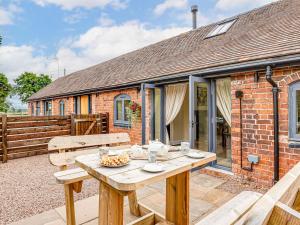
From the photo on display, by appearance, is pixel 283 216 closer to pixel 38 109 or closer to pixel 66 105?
pixel 66 105

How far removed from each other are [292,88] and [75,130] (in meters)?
7.08

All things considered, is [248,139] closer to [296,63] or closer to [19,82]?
[296,63]

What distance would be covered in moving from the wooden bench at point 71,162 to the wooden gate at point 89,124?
4492 millimetres

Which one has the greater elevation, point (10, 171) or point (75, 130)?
point (75, 130)

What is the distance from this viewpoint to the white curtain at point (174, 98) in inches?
238

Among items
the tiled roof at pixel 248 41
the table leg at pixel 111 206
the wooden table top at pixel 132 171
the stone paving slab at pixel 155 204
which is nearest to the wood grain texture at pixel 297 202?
the wooden table top at pixel 132 171

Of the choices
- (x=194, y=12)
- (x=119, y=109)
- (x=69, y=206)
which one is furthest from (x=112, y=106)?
(x=194, y=12)

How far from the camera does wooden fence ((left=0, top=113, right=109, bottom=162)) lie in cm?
638

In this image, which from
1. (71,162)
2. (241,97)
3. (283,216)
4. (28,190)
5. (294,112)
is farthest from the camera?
(241,97)

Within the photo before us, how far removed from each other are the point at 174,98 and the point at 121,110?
2741 mm

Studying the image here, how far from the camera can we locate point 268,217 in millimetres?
934

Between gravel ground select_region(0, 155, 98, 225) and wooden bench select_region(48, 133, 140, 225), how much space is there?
0.86 meters

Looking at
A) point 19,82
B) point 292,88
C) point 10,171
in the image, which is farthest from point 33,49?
point 292,88

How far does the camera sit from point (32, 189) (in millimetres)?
4176
